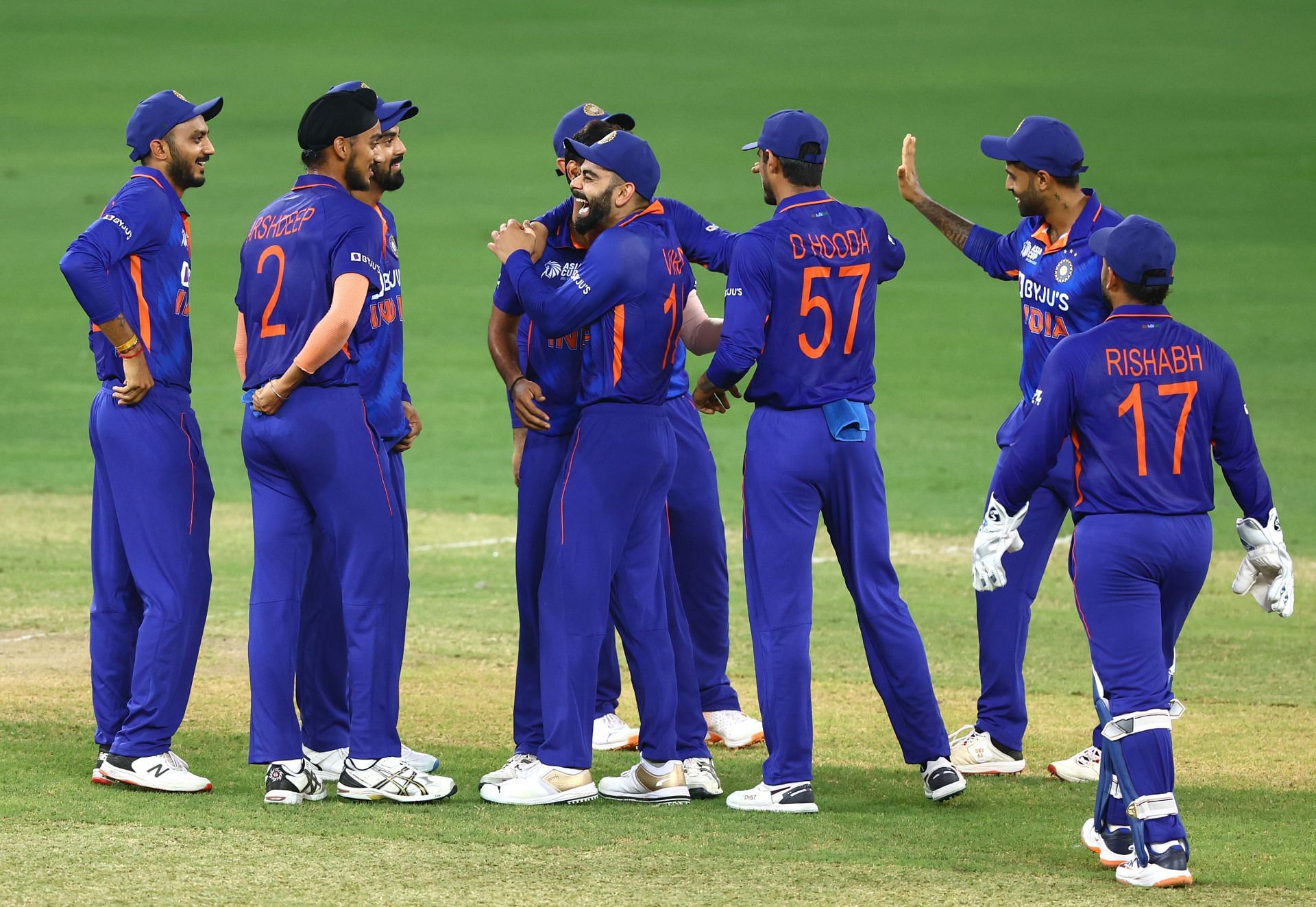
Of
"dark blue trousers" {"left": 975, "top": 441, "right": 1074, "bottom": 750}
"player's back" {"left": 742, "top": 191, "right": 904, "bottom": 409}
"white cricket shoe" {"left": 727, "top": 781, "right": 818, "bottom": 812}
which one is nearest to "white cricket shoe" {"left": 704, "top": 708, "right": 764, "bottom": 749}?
"dark blue trousers" {"left": 975, "top": 441, "right": 1074, "bottom": 750}

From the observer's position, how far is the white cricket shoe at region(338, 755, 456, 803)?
5762mm

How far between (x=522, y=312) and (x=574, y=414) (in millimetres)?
400

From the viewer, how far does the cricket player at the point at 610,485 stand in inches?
230

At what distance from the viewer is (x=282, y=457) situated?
5805mm

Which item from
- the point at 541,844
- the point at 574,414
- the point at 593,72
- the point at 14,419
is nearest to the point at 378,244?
the point at 574,414

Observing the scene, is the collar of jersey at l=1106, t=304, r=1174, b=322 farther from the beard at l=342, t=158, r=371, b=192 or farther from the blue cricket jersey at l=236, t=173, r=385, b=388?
the beard at l=342, t=158, r=371, b=192

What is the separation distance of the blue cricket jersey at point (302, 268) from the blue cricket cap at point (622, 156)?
2.35 ft

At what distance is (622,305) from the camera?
582cm

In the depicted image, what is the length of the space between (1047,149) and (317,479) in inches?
111

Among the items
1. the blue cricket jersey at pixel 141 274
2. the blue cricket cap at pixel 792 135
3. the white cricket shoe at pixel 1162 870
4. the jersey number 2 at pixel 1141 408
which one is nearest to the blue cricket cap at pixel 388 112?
the blue cricket jersey at pixel 141 274

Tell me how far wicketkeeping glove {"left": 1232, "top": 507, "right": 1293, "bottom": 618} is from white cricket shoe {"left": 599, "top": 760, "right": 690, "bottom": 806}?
6.14ft

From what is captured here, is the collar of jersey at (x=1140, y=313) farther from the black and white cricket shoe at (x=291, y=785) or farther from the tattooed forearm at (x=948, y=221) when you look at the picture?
the black and white cricket shoe at (x=291, y=785)

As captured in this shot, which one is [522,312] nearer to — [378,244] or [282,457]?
[378,244]

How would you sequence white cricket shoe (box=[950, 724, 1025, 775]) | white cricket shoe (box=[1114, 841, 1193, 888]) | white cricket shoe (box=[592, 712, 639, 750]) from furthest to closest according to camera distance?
white cricket shoe (box=[592, 712, 639, 750]) → white cricket shoe (box=[950, 724, 1025, 775]) → white cricket shoe (box=[1114, 841, 1193, 888])
